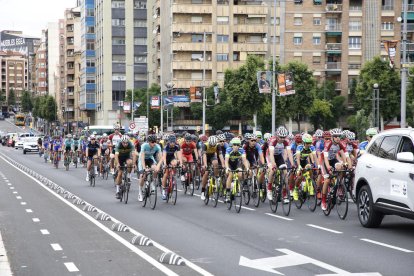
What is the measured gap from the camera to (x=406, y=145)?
13.1 m

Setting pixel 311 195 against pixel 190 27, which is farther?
pixel 190 27

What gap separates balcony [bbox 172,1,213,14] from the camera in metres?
92.9

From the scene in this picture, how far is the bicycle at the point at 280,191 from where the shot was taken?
1758 cm

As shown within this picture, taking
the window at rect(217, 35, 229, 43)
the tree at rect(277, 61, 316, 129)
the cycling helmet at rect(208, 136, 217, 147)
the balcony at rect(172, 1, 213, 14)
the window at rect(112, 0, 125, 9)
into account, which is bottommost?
the cycling helmet at rect(208, 136, 217, 147)

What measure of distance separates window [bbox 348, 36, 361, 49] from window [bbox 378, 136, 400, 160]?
2921 inches

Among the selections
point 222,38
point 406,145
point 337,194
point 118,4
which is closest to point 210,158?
point 337,194

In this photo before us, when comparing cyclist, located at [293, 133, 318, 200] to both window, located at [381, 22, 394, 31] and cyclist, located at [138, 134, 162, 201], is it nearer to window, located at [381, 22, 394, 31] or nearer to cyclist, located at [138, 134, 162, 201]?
cyclist, located at [138, 134, 162, 201]

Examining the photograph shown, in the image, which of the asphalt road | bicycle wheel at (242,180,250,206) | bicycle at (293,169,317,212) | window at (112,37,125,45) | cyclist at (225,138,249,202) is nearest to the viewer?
the asphalt road

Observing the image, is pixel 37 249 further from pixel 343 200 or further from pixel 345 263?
pixel 343 200

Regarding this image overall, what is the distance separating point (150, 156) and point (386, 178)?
758cm

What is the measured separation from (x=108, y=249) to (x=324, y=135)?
8521 millimetres

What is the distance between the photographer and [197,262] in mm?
10492

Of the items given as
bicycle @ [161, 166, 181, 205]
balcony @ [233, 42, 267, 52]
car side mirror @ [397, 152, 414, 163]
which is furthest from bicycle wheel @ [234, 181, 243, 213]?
balcony @ [233, 42, 267, 52]

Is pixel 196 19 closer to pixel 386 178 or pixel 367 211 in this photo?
pixel 367 211
